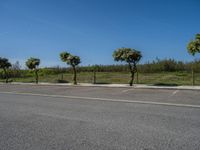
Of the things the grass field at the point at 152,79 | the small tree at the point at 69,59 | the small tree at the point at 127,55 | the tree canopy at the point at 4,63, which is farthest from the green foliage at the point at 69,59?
the tree canopy at the point at 4,63

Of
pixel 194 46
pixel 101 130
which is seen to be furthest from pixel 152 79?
pixel 101 130

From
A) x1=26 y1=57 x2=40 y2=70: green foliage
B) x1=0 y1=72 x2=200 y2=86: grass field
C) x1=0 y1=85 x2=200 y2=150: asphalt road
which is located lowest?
x1=0 y1=85 x2=200 y2=150: asphalt road

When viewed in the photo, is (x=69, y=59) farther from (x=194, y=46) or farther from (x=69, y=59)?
(x=194, y=46)

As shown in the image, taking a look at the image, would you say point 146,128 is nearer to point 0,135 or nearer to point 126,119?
point 126,119

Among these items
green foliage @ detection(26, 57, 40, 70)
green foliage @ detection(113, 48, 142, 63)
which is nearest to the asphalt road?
green foliage @ detection(113, 48, 142, 63)

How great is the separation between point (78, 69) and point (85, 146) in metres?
30.7

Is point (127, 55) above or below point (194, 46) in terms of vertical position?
below

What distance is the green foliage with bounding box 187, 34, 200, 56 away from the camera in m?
12.5

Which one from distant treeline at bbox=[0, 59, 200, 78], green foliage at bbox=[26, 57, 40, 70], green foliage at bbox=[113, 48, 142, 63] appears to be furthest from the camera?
Result: distant treeline at bbox=[0, 59, 200, 78]

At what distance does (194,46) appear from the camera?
41.2 ft

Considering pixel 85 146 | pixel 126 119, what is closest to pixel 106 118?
pixel 126 119

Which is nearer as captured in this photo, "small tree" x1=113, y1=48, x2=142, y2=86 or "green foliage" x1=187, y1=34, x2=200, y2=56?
"green foliage" x1=187, y1=34, x2=200, y2=56

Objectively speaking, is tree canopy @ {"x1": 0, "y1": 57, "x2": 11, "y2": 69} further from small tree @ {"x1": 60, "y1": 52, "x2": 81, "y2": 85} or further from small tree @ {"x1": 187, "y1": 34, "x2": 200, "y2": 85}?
small tree @ {"x1": 187, "y1": 34, "x2": 200, "y2": 85}

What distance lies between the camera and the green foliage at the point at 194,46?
12.5 meters
